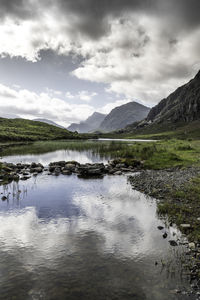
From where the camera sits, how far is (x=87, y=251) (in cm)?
Result: 1182

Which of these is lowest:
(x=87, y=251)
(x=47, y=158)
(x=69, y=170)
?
(x=87, y=251)

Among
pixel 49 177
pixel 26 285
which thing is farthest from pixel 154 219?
pixel 49 177

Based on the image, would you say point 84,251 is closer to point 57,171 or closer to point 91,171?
point 91,171

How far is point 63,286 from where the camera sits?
9094mm

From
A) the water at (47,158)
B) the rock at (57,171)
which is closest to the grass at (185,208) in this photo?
the rock at (57,171)

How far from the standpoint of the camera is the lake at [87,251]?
8.95 metres

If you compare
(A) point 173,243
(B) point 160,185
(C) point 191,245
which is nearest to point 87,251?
(A) point 173,243

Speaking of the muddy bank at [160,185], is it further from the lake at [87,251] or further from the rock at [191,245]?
the rock at [191,245]

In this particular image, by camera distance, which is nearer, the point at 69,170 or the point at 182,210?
the point at 182,210

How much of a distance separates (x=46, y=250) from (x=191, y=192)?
54.5 feet

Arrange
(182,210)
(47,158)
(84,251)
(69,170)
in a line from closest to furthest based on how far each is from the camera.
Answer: (84,251), (182,210), (69,170), (47,158)

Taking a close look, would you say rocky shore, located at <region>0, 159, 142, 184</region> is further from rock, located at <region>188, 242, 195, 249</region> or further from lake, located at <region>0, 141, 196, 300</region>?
rock, located at <region>188, 242, 195, 249</region>

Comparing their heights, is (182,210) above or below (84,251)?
above

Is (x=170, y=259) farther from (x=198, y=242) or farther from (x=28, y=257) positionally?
(x=28, y=257)
